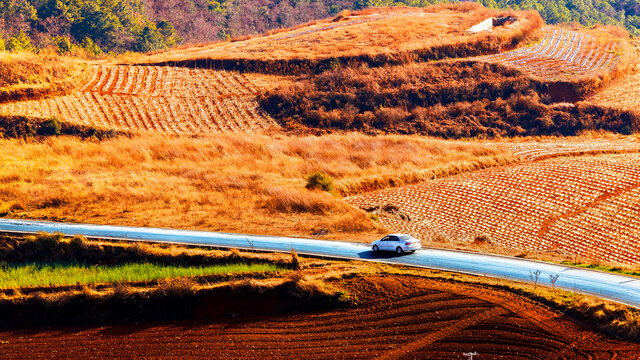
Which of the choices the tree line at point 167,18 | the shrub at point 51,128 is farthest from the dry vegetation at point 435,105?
the tree line at point 167,18

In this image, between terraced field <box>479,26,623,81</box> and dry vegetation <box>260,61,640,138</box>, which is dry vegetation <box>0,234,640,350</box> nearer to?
dry vegetation <box>260,61,640,138</box>

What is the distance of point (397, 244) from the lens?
27.2 metres

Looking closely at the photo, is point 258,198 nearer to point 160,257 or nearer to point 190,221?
point 190,221

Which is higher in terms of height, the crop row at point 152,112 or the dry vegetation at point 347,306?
the crop row at point 152,112

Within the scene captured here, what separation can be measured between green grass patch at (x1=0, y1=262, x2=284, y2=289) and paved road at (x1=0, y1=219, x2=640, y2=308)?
7.92 feet

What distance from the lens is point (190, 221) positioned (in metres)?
33.3

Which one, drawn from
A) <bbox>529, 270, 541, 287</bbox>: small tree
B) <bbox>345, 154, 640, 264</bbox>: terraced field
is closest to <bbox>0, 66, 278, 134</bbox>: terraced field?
<bbox>345, 154, 640, 264</bbox>: terraced field

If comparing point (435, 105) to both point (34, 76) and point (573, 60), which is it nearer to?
point (573, 60)

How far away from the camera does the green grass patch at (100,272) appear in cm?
2512

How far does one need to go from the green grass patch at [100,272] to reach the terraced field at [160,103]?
2410 centimetres

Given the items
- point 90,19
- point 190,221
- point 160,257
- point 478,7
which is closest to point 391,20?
point 478,7

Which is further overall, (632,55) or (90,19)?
(90,19)

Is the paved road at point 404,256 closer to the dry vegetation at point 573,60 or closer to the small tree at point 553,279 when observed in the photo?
the small tree at point 553,279

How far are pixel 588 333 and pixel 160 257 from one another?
16666 mm
